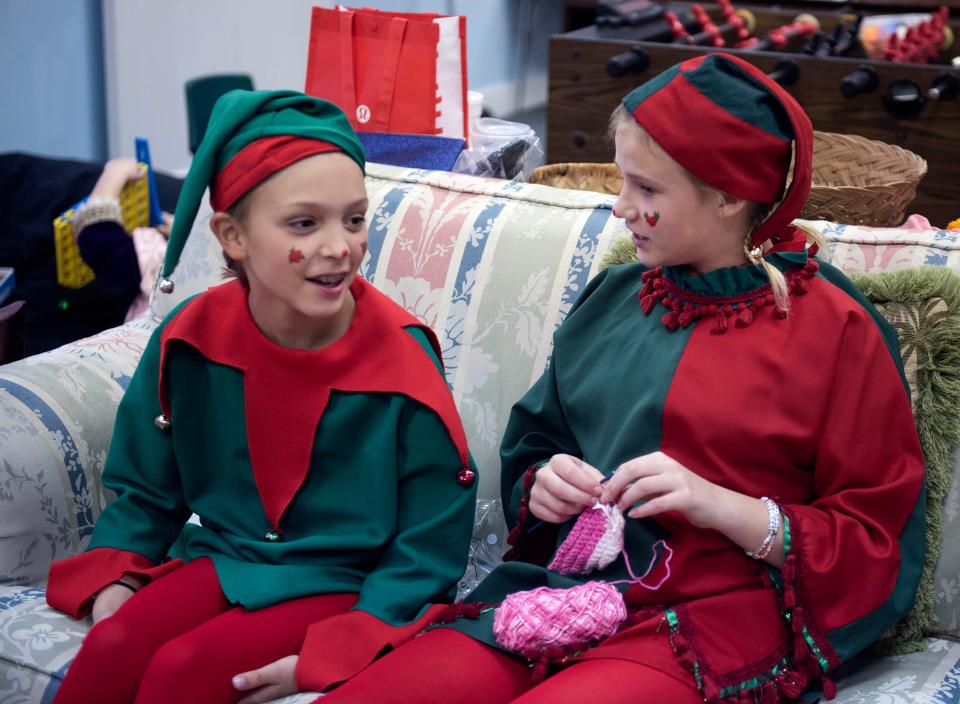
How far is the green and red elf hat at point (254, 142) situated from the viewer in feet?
4.48

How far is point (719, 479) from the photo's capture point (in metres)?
1.38

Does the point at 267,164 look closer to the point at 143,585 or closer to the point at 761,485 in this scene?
the point at 143,585

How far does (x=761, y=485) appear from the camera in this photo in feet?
4.55

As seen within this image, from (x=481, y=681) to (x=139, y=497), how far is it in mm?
535

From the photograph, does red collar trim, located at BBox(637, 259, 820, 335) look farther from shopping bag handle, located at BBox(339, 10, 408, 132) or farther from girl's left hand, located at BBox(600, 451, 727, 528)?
shopping bag handle, located at BBox(339, 10, 408, 132)

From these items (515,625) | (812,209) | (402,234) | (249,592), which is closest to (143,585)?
(249,592)

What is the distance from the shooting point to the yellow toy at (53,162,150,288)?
265cm

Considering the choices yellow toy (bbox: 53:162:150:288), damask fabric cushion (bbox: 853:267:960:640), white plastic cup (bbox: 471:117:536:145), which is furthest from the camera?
yellow toy (bbox: 53:162:150:288)

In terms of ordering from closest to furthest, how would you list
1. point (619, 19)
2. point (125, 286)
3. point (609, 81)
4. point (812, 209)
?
point (812, 209) → point (125, 286) → point (609, 81) → point (619, 19)

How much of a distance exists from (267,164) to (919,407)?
0.87 m

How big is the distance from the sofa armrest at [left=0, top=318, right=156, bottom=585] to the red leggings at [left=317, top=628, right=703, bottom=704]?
0.59m

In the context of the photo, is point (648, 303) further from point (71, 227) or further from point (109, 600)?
point (71, 227)

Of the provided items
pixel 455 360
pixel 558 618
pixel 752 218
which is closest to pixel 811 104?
pixel 455 360

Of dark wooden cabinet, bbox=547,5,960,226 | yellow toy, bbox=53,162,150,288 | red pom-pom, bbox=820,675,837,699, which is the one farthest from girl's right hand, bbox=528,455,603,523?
dark wooden cabinet, bbox=547,5,960,226
